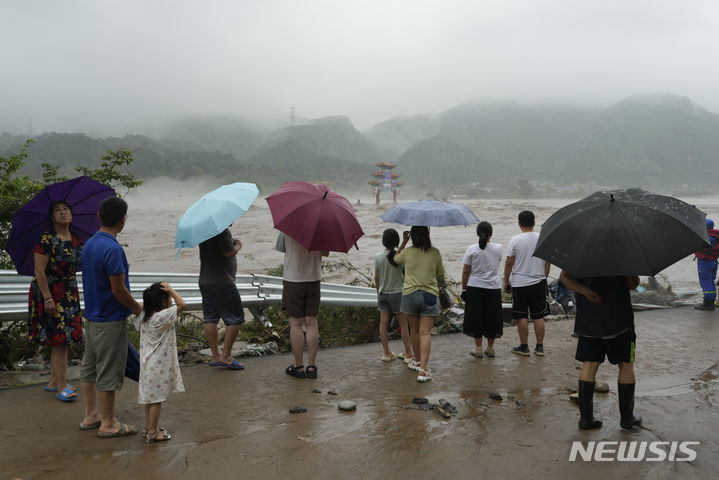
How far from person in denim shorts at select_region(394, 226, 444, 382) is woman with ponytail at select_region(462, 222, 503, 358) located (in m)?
0.62

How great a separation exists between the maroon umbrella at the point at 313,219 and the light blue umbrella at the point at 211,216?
0.31 meters

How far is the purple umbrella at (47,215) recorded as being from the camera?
12.7ft

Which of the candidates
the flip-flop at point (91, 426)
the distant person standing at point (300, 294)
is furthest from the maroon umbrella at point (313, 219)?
the flip-flop at point (91, 426)

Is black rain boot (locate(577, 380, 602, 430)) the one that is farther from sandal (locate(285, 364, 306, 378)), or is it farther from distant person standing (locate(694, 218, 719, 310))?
distant person standing (locate(694, 218, 719, 310))

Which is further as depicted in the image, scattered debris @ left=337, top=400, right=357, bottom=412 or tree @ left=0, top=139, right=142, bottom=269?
tree @ left=0, top=139, right=142, bottom=269

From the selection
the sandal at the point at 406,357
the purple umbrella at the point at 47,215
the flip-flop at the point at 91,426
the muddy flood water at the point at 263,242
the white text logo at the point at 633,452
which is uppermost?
the purple umbrella at the point at 47,215

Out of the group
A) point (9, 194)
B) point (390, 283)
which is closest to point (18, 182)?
point (9, 194)

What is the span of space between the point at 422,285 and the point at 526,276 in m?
1.40

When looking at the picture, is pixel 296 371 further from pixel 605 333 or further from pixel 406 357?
pixel 605 333

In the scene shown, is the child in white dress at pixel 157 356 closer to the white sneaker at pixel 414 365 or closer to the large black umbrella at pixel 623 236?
the white sneaker at pixel 414 365

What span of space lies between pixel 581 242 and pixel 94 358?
3370 mm

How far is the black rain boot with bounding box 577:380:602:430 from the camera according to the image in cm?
371

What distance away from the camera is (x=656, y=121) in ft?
481

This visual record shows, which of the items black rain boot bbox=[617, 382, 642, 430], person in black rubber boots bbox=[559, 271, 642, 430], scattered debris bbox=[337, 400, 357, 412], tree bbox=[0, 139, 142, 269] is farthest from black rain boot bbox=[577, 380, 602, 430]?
tree bbox=[0, 139, 142, 269]
